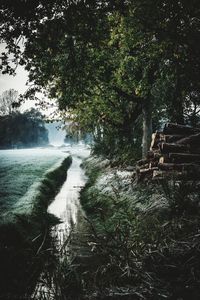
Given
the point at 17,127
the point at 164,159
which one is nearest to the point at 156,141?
the point at 164,159

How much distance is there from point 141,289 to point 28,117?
109268 millimetres

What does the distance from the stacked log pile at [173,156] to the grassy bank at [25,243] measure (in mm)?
4393

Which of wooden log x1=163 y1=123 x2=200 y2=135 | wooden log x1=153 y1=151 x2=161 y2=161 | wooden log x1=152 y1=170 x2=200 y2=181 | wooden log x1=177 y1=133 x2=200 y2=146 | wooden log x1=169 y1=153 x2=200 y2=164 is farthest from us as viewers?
wooden log x1=163 y1=123 x2=200 y2=135

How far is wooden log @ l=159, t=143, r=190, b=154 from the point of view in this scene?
40.4 feet

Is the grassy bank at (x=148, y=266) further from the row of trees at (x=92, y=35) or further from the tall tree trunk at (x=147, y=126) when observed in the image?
the tall tree trunk at (x=147, y=126)

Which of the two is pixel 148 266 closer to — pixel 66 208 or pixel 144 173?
pixel 144 173

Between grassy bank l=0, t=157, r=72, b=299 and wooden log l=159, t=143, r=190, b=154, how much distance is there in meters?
5.16

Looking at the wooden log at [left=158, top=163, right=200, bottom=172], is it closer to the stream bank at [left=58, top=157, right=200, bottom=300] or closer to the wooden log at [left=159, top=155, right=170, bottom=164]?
the wooden log at [left=159, top=155, right=170, bottom=164]

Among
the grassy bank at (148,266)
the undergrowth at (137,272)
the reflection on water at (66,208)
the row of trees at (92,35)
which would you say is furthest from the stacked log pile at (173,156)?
the undergrowth at (137,272)

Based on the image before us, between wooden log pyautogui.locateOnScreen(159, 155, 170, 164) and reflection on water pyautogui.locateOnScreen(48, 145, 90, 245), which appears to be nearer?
wooden log pyautogui.locateOnScreen(159, 155, 170, 164)

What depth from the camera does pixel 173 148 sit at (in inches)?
489

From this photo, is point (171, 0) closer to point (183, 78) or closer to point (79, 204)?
point (183, 78)

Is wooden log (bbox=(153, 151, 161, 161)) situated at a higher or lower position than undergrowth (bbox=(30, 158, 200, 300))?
higher

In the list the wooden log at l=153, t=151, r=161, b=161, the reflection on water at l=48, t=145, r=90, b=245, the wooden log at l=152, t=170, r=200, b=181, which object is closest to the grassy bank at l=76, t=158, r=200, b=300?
the wooden log at l=152, t=170, r=200, b=181
